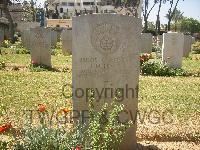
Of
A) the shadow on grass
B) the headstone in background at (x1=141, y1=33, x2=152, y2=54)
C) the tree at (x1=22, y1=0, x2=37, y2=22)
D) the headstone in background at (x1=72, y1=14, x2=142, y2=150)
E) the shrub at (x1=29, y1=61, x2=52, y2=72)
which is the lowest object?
the shadow on grass

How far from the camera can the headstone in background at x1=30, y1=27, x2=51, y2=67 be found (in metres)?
15.1

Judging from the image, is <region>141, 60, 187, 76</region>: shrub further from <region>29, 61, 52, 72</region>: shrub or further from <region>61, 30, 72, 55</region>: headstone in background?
<region>61, 30, 72, 55</region>: headstone in background

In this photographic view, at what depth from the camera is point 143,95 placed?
31.5 ft

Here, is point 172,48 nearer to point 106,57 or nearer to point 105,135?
point 106,57

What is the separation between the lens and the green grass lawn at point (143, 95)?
23.9 ft

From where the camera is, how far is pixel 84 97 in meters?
5.35

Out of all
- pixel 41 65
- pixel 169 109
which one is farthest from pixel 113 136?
pixel 41 65

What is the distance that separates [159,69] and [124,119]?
908 cm

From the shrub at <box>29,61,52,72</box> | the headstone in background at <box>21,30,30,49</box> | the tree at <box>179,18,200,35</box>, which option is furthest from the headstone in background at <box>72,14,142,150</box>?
the tree at <box>179,18,200,35</box>

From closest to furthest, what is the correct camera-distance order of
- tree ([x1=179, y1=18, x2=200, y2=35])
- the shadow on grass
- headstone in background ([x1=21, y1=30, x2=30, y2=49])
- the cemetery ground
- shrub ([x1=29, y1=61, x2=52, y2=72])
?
1. the shadow on grass
2. the cemetery ground
3. shrub ([x1=29, y1=61, x2=52, y2=72])
4. headstone in background ([x1=21, y1=30, x2=30, y2=49])
5. tree ([x1=179, y1=18, x2=200, y2=35])

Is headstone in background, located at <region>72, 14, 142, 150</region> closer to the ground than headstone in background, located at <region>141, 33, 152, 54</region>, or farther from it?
farther from it

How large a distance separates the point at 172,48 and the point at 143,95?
19.7 ft

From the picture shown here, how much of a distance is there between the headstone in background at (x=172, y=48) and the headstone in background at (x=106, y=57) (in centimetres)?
993

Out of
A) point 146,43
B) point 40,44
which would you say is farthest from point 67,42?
point 40,44
